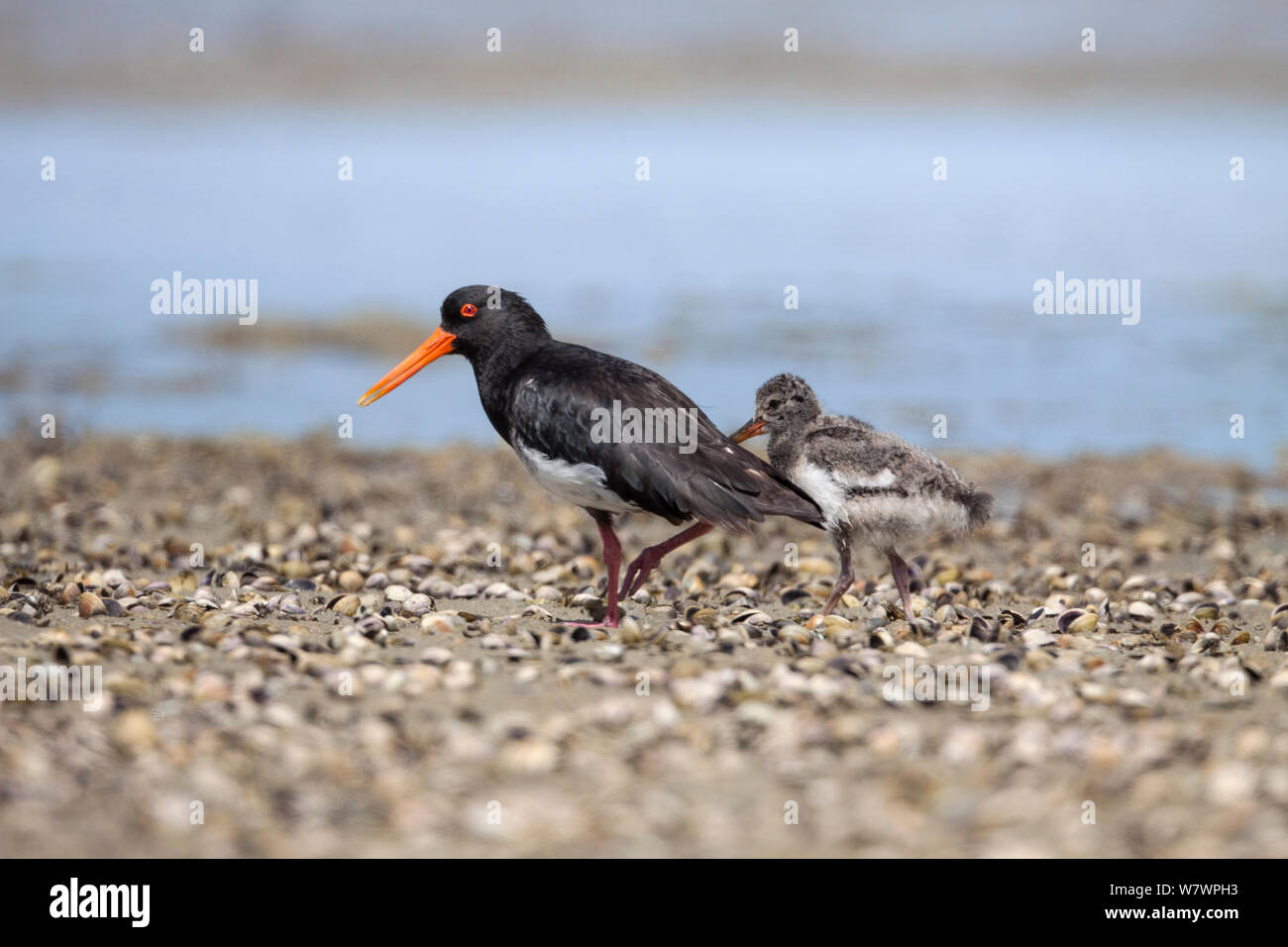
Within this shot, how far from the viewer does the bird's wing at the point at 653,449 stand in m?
6.80

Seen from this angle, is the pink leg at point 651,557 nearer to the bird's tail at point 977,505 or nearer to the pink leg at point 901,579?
the pink leg at point 901,579

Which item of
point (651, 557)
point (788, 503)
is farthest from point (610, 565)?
point (788, 503)

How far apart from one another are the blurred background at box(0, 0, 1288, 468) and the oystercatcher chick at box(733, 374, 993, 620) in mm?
4843

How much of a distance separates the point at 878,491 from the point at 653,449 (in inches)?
46.4

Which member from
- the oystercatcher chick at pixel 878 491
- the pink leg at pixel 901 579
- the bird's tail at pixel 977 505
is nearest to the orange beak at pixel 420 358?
the oystercatcher chick at pixel 878 491

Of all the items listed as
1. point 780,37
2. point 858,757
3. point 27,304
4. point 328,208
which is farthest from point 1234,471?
point 780,37

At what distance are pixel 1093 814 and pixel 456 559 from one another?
4652 mm

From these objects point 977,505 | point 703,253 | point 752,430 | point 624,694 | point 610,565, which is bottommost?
point 624,694

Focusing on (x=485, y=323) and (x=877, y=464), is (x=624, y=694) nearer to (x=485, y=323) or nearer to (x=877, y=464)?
(x=877, y=464)

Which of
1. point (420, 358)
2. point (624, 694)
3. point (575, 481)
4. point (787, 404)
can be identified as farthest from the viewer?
point (420, 358)

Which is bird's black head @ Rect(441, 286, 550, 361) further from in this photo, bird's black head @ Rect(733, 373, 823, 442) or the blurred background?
the blurred background

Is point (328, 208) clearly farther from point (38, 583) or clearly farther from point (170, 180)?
point (38, 583)

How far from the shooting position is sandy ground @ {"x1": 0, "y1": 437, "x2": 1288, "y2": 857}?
176 inches

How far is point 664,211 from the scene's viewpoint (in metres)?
24.2
